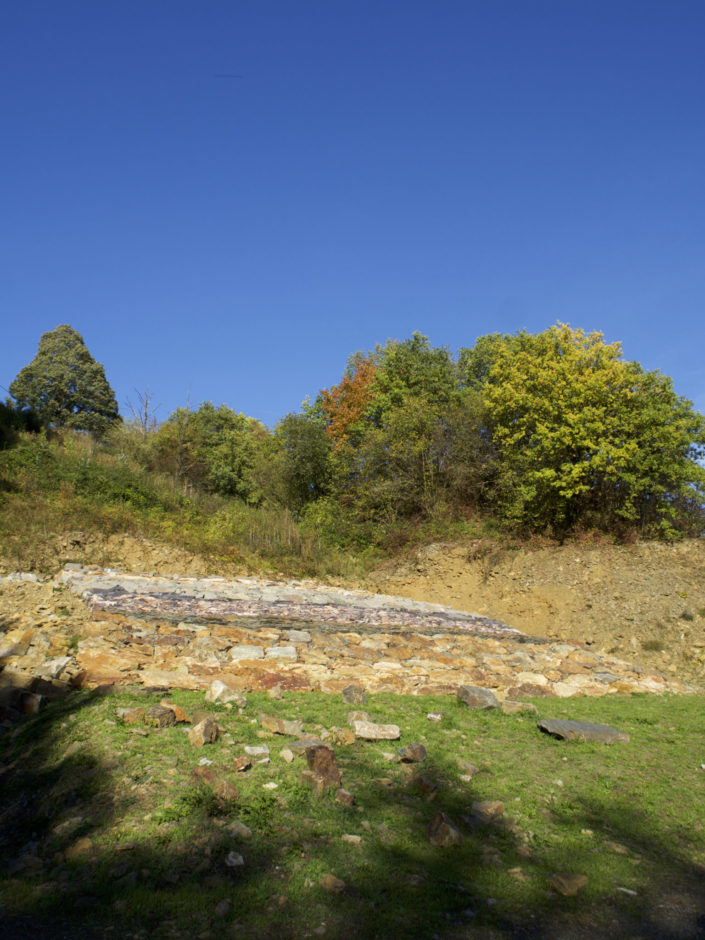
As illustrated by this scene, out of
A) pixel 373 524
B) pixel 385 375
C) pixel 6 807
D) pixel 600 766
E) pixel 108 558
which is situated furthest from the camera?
pixel 385 375

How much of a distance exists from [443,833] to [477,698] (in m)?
3.12

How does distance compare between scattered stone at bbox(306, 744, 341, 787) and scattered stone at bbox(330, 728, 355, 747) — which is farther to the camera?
scattered stone at bbox(330, 728, 355, 747)

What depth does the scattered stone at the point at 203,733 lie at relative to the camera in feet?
15.1

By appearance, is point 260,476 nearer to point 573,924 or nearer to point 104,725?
point 104,725

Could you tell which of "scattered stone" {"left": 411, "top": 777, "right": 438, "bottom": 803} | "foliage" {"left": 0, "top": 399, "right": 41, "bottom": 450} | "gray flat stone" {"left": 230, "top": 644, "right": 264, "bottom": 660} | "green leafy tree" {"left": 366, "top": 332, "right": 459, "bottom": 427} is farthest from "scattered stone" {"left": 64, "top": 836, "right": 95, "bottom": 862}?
"green leafy tree" {"left": 366, "top": 332, "right": 459, "bottom": 427}

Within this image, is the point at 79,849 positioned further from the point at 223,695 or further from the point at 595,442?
the point at 595,442

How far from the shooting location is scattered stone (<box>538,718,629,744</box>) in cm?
577

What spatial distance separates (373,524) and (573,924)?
857 inches

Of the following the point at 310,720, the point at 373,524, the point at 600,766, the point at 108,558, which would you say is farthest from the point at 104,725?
the point at 373,524

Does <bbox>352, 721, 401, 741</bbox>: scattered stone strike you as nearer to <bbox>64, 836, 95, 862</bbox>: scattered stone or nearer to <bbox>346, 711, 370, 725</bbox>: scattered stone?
<bbox>346, 711, 370, 725</bbox>: scattered stone

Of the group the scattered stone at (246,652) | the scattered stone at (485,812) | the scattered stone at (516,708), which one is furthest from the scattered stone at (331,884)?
the scattered stone at (246,652)

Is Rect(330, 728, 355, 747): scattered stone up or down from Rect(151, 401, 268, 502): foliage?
down

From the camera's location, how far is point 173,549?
18.5 meters

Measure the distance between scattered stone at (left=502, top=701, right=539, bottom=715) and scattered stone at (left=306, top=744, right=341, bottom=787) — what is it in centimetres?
285
